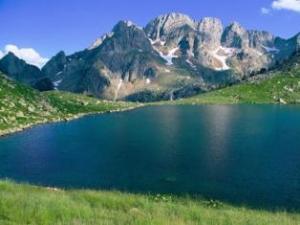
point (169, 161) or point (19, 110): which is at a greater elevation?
point (19, 110)

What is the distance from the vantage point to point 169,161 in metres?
90.5

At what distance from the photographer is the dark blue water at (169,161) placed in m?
67.6

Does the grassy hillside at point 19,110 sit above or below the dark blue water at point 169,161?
above

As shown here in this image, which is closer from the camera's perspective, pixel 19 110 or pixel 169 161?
pixel 169 161

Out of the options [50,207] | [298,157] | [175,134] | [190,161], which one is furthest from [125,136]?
[50,207]

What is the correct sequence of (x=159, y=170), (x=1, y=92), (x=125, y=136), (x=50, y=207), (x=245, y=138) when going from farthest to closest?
(x=1, y=92), (x=125, y=136), (x=245, y=138), (x=159, y=170), (x=50, y=207)

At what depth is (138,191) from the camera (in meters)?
65.9

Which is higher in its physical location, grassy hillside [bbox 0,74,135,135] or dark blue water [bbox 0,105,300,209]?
grassy hillside [bbox 0,74,135,135]

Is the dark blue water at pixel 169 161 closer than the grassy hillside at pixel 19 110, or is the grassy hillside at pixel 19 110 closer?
the dark blue water at pixel 169 161

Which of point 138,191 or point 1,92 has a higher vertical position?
point 1,92

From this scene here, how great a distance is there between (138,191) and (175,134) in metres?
73.3

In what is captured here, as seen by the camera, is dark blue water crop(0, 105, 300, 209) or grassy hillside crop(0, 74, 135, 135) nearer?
dark blue water crop(0, 105, 300, 209)

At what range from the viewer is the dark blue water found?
222ft

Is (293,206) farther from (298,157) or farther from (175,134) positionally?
(175,134)
